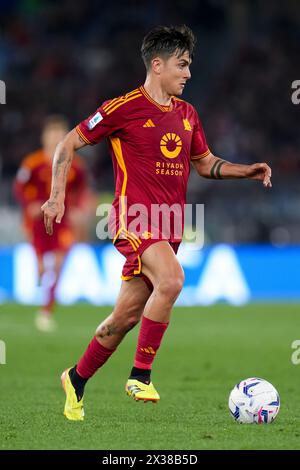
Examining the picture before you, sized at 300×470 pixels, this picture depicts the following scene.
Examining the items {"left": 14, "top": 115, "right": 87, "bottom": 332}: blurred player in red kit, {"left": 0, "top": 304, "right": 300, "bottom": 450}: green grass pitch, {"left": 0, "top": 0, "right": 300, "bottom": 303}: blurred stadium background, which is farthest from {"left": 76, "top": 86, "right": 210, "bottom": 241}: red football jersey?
{"left": 0, "top": 0, "right": 300, "bottom": 303}: blurred stadium background

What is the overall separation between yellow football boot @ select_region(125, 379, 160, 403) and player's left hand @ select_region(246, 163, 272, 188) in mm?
1386

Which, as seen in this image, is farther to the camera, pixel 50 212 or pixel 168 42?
pixel 168 42

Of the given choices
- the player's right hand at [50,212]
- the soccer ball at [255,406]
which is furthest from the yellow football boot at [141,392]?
the player's right hand at [50,212]

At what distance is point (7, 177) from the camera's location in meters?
18.6

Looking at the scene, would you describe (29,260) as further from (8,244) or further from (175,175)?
(175,175)

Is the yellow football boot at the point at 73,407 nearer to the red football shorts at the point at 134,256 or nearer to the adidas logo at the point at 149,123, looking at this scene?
the red football shorts at the point at 134,256

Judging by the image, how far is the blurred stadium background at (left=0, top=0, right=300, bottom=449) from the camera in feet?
20.3

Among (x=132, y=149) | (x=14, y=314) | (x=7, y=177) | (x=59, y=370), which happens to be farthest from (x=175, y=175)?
(x=7, y=177)

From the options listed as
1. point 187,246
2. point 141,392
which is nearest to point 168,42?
point 141,392

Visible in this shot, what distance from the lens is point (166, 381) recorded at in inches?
319

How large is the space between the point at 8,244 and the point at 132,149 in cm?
1023

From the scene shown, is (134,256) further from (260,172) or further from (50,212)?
(260,172)

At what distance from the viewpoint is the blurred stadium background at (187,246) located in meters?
6.20

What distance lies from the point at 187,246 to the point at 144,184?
30.9ft
